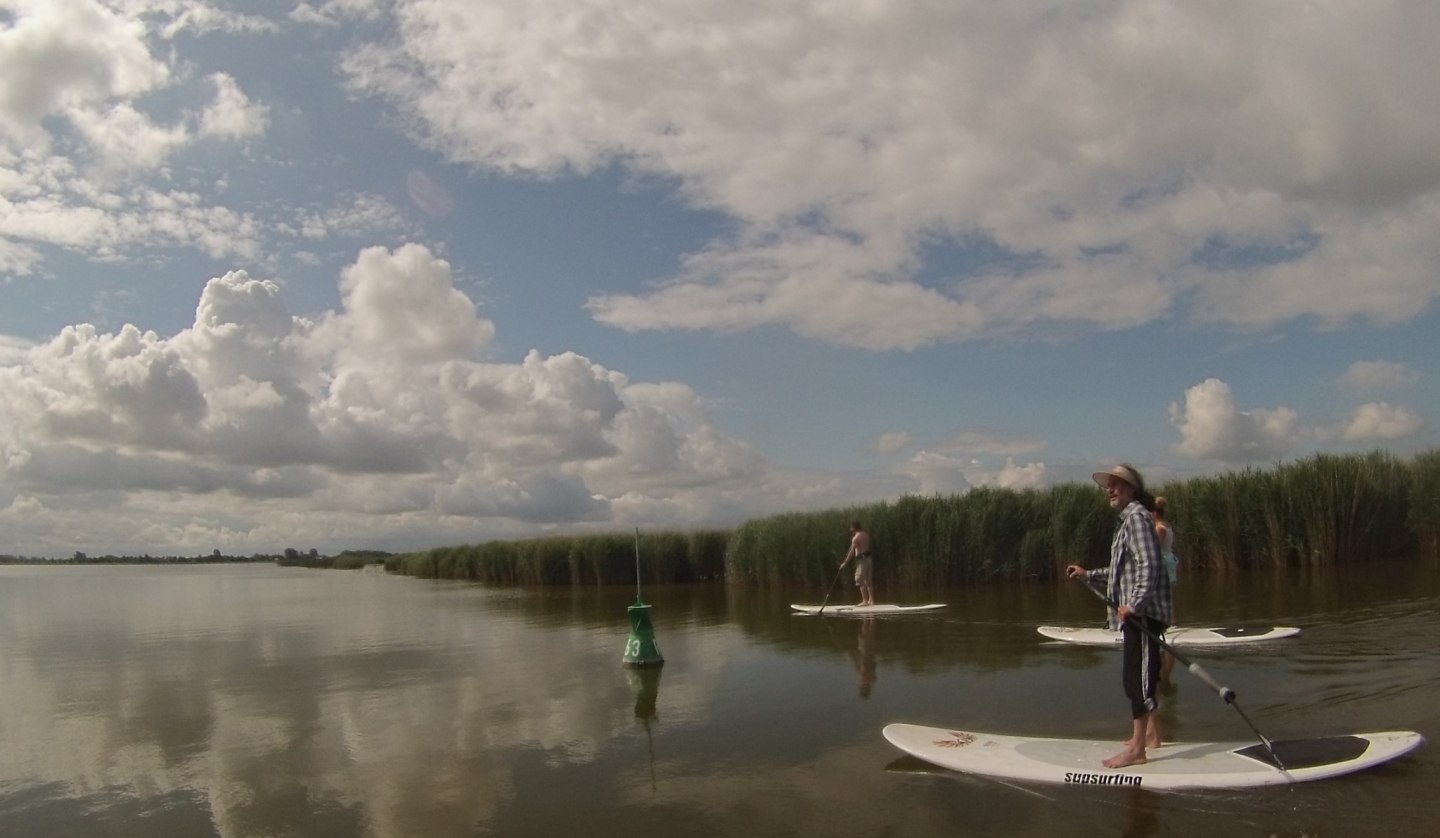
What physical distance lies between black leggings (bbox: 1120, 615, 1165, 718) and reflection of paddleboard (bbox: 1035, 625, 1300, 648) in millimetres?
4707

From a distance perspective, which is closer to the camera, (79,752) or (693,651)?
(79,752)

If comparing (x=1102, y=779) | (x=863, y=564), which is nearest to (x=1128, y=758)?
(x=1102, y=779)

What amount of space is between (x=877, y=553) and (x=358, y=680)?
45.7 ft

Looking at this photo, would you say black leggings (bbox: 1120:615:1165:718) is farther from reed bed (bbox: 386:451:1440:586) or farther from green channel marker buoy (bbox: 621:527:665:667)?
reed bed (bbox: 386:451:1440:586)

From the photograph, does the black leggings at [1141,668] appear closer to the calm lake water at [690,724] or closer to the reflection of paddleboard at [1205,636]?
the calm lake water at [690,724]

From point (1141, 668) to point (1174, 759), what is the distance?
572 mm

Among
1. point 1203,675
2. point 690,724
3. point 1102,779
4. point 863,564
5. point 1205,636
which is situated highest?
point 863,564

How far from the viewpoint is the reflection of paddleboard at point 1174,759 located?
18.9 feet

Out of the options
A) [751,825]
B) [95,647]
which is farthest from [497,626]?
[751,825]

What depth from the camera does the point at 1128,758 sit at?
6.10 meters

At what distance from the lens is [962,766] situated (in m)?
6.40

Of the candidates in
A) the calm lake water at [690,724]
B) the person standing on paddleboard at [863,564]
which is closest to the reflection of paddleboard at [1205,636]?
the calm lake water at [690,724]

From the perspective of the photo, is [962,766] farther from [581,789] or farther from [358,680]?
[358,680]

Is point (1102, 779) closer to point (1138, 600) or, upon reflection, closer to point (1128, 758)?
point (1128, 758)
